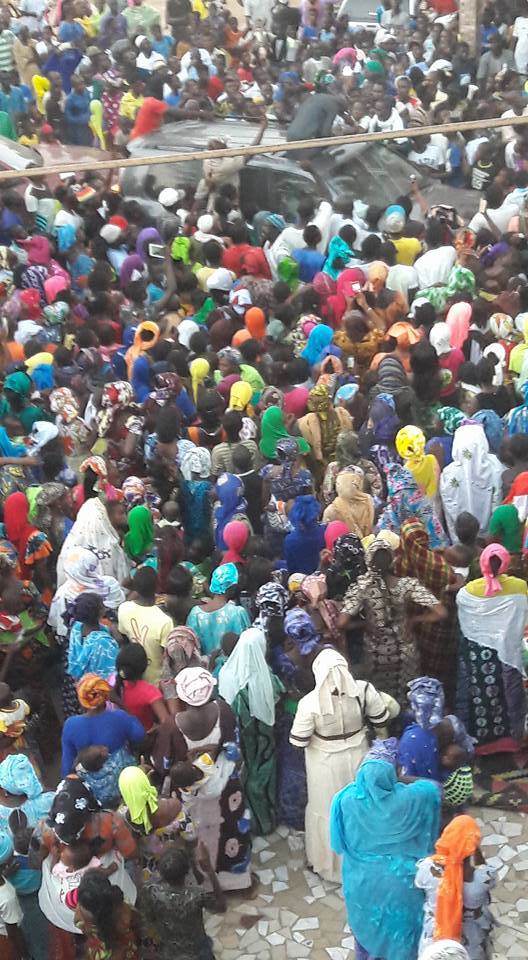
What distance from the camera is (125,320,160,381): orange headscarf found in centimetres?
964

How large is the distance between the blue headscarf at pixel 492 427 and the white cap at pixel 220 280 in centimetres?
297

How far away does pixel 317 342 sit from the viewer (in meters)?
9.62

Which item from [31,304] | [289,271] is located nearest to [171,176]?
[289,271]

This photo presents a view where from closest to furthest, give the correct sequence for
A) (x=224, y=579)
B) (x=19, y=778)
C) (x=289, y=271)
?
(x=19, y=778), (x=224, y=579), (x=289, y=271)

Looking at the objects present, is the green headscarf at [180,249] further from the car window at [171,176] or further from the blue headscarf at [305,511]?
the blue headscarf at [305,511]

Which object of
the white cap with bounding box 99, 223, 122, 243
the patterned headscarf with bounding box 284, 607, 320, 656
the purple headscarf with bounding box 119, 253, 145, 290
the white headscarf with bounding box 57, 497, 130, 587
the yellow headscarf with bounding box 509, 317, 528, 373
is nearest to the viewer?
the patterned headscarf with bounding box 284, 607, 320, 656

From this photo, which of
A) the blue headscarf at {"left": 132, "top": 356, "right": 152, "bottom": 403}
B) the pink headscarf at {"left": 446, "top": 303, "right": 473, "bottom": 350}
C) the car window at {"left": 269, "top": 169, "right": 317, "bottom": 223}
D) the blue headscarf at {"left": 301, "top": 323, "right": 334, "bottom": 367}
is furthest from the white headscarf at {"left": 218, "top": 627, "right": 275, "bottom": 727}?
the car window at {"left": 269, "top": 169, "right": 317, "bottom": 223}

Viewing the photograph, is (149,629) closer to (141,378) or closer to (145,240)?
(141,378)

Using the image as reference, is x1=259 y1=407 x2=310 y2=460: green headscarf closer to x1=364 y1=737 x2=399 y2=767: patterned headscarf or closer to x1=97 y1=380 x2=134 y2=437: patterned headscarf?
x1=97 y1=380 x2=134 y2=437: patterned headscarf

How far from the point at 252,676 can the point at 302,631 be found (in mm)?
308

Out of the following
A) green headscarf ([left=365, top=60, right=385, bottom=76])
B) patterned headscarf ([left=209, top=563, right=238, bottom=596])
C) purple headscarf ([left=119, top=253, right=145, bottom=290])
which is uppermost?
patterned headscarf ([left=209, top=563, right=238, bottom=596])

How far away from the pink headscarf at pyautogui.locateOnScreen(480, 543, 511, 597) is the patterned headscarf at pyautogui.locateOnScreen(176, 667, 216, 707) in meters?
1.46

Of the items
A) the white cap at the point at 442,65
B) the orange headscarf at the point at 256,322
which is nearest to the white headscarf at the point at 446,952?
the orange headscarf at the point at 256,322

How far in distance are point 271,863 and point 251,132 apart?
951cm
